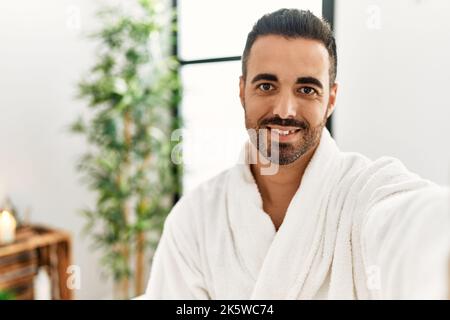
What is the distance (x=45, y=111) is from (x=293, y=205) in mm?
1322

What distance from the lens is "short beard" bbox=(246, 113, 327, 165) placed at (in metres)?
0.56

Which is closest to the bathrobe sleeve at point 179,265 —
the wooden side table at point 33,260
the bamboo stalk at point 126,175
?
the wooden side table at point 33,260

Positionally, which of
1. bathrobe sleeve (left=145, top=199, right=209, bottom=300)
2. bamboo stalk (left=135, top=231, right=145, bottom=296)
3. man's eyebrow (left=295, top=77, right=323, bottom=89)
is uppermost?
man's eyebrow (left=295, top=77, right=323, bottom=89)

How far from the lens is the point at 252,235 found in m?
0.61

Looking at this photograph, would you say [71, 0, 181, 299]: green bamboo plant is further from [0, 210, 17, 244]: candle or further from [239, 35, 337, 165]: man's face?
[239, 35, 337, 165]: man's face

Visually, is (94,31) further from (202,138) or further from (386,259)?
(386,259)

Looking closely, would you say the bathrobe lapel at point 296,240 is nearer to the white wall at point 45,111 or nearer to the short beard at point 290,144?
the short beard at point 290,144

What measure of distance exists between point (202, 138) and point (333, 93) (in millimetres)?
898

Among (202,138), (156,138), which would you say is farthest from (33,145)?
(202,138)

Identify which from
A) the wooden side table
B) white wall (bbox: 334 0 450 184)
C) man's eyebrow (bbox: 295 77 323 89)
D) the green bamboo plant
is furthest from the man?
the green bamboo plant

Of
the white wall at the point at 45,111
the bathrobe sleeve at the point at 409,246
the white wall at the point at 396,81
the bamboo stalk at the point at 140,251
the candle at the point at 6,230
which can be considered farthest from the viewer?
the bamboo stalk at the point at 140,251

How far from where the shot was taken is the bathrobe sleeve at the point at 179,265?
2.11ft

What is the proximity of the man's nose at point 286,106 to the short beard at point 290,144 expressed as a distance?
35 millimetres

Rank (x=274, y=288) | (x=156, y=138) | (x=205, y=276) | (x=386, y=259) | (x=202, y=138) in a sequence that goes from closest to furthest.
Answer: (x=386, y=259)
(x=274, y=288)
(x=205, y=276)
(x=202, y=138)
(x=156, y=138)
